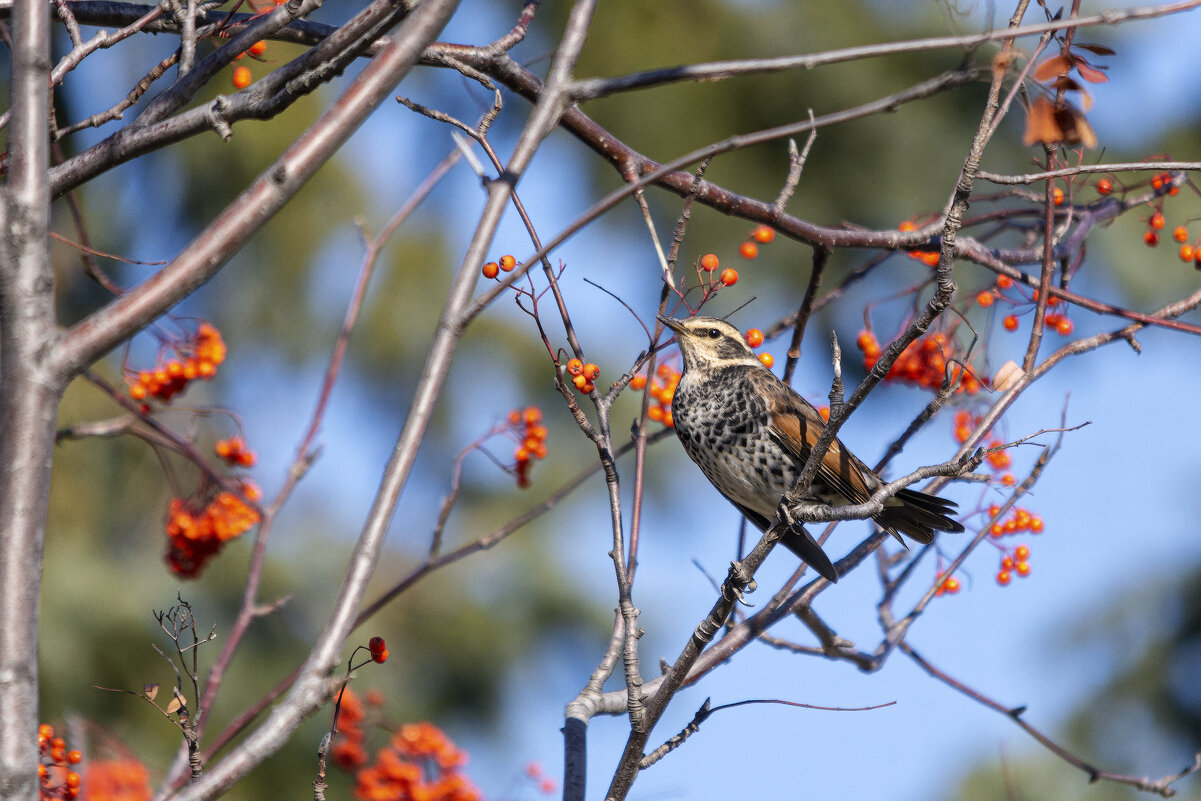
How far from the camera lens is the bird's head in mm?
3658

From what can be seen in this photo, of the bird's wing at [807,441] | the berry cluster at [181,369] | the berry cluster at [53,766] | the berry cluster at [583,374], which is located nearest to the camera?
the berry cluster at [53,766]

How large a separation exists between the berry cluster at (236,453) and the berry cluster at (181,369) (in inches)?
7.6

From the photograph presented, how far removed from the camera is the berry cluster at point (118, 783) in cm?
296

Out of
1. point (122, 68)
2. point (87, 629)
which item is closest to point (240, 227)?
point (87, 629)

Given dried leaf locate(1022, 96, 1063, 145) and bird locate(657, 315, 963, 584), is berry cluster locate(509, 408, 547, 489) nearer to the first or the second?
bird locate(657, 315, 963, 584)

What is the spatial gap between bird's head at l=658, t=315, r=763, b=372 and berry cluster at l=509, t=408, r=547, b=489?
2.68 ft

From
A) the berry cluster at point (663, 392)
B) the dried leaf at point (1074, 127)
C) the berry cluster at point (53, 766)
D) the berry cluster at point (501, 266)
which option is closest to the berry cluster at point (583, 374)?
the berry cluster at point (501, 266)

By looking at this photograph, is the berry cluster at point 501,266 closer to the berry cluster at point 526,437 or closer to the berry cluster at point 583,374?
the berry cluster at point 583,374

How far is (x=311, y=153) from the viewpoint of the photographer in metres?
1.38

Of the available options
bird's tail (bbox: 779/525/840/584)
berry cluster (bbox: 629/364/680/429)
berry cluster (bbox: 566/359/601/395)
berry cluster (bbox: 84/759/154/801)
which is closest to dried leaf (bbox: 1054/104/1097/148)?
berry cluster (bbox: 566/359/601/395)

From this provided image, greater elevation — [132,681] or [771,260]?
[771,260]

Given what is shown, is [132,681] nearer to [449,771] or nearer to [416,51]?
Result: [449,771]

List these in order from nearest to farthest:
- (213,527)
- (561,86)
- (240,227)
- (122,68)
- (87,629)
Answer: (240,227) < (561,86) < (213,527) < (87,629) < (122,68)

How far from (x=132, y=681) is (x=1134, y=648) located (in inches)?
217
